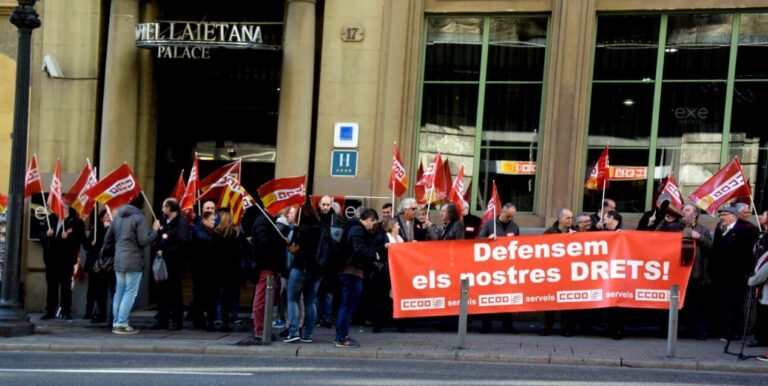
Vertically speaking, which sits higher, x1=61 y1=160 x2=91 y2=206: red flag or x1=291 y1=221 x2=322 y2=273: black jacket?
x1=61 y1=160 x2=91 y2=206: red flag

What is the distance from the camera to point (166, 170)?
19.6 m

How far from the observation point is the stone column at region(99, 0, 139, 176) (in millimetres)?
18109

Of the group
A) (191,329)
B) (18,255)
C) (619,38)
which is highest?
(619,38)

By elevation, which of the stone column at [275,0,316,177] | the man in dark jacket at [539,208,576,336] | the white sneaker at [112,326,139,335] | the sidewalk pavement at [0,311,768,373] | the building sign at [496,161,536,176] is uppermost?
the stone column at [275,0,316,177]

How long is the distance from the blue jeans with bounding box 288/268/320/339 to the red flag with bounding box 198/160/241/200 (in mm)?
2463

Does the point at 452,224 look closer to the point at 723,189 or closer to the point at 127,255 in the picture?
the point at 723,189

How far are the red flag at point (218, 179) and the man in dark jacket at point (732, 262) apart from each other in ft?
22.6

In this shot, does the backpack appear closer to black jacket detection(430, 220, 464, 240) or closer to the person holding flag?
black jacket detection(430, 220, 464, 240)

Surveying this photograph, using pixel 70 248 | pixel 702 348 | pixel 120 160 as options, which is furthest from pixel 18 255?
pixel 702 348

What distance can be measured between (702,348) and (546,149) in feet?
16.0

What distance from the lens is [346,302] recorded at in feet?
42.8

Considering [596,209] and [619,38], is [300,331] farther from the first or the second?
[619,38]

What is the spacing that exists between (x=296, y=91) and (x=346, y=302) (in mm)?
5820

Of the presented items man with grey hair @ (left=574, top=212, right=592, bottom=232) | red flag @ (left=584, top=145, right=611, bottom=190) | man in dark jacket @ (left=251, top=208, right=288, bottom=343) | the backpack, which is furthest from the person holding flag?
red flag @ (left=584, top=145, right=611, bottom=190)
